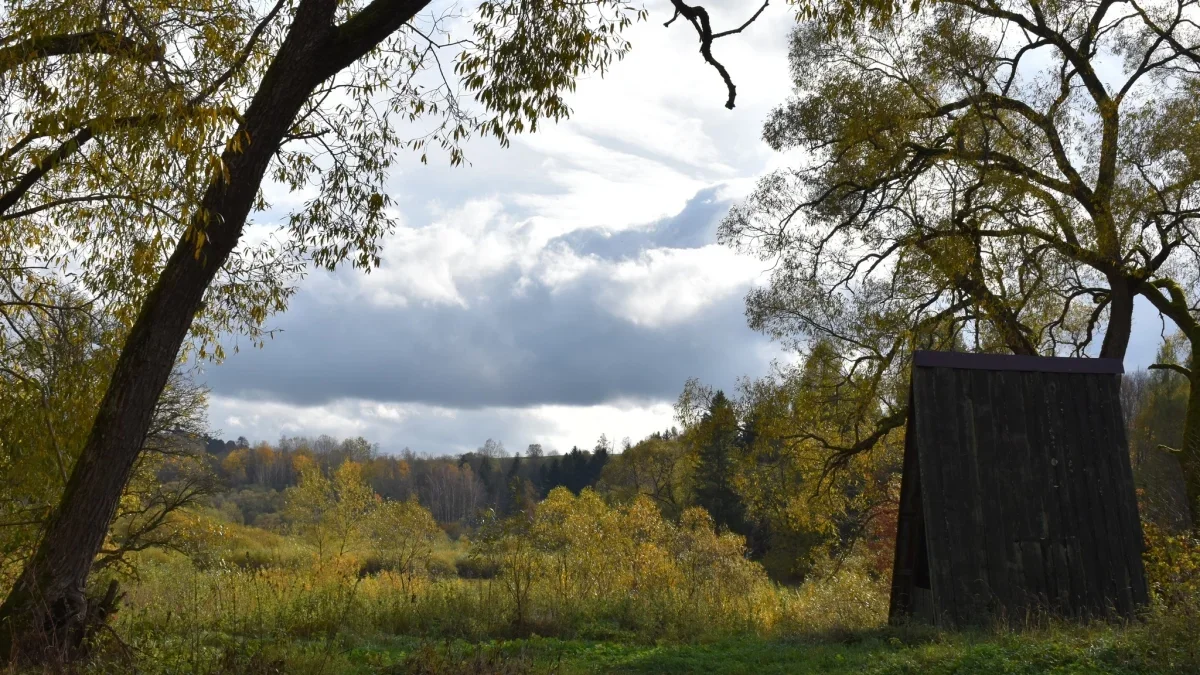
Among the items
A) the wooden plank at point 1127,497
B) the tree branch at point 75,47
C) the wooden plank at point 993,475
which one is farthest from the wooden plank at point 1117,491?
the tree branch at point 75,47

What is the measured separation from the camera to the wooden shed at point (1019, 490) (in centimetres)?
1116

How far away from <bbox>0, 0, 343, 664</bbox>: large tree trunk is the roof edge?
7741 mm

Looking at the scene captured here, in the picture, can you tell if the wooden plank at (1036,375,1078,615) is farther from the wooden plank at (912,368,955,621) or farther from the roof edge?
the wooden plank at (912,368,955,621)

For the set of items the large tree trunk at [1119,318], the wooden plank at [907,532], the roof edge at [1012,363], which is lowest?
the wooden plank at [907,532]

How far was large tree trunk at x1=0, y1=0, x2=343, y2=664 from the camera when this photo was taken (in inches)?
268

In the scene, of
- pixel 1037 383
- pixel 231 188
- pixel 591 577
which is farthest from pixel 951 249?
pixel 231 188

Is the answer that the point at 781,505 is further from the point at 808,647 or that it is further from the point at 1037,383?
the point at 808,647

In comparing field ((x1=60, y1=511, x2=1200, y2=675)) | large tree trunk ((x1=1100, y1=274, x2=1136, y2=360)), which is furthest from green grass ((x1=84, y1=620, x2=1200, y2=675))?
large tree trunk ((x1=1100, y1=274, x2=1136, y2=360))

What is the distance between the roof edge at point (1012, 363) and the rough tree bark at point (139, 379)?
759 cm

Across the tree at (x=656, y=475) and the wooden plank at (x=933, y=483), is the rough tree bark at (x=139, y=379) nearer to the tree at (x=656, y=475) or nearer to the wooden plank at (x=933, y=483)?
the wooden plank at (x=933, y=483)

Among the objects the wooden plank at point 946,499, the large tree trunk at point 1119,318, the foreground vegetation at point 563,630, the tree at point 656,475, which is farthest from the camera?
the tree at point 656,475

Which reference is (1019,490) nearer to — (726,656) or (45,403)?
(726,656)

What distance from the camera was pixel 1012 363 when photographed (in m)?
11.8

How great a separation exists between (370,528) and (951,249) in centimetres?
3713
